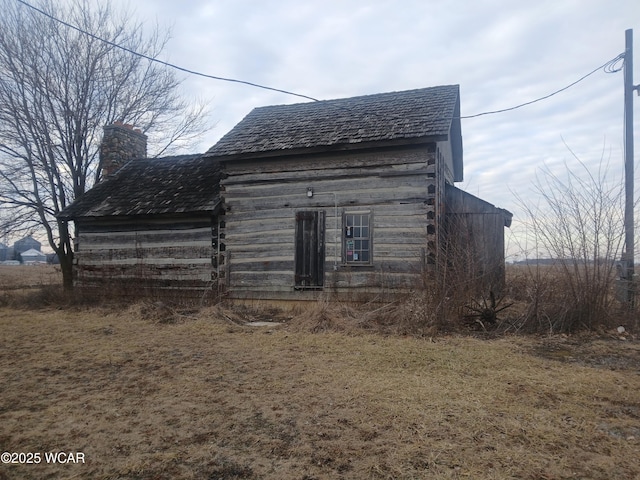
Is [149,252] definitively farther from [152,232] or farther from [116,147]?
[116,147]

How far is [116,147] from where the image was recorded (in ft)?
53.8

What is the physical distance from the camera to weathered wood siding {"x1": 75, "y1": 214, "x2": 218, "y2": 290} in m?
12.0

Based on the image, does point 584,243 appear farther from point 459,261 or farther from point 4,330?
point 4,330

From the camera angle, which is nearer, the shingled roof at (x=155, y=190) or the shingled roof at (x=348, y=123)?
the shingled roof at (x=348, y=123)

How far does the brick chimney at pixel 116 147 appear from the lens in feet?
53.6

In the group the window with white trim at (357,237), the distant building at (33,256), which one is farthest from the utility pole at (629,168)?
the distant building at (33,256)

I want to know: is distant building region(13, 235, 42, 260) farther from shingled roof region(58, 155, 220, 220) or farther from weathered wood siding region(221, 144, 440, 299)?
weathered wood siding region(221, 144, 440, 299)

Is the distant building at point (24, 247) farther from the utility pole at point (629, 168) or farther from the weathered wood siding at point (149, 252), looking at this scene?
the utility pole at point (629, 168)

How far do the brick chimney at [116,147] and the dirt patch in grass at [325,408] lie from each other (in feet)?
33.5

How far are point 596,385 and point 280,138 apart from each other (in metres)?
8.71

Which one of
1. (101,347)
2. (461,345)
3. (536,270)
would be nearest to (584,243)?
(536,270)

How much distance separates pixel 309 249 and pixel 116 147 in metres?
9.82

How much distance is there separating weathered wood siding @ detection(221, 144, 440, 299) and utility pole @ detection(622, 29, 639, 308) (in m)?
3.51

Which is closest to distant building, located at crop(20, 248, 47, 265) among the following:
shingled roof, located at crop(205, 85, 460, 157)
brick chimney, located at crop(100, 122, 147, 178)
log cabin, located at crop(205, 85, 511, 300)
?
brick chimney, located at crop(100, 122, 147, 178)
